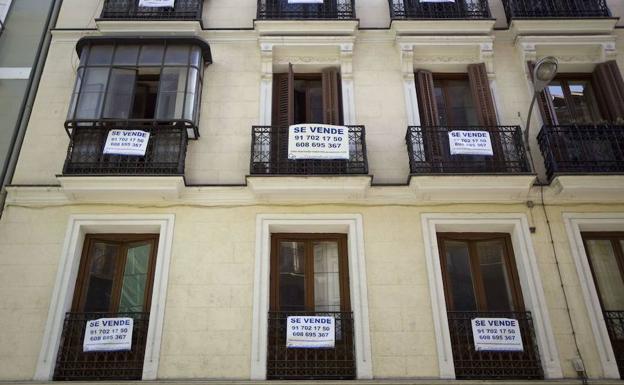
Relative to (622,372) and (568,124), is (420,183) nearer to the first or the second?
(568,124)

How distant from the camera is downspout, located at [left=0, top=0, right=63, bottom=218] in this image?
933cm

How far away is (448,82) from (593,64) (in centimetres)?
266

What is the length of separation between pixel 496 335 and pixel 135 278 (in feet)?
17.3

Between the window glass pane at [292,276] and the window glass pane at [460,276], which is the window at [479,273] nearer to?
the window glass pane at [460,276]

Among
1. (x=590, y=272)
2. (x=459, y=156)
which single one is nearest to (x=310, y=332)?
(x=459, y=156)

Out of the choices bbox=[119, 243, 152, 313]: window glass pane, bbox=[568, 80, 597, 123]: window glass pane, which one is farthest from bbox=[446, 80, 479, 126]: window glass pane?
bbox=[119, 243, 152, 313]: window glass pane

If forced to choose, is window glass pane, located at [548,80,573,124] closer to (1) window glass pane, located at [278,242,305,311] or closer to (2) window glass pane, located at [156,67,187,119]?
(1) window glass pane, located at [278,242,305,311]

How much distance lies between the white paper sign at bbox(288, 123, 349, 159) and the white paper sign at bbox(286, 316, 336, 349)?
2.55m

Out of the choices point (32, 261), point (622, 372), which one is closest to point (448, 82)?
point (622, 372)

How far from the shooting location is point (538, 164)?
9.37 metres

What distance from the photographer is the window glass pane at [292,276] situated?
8453mm

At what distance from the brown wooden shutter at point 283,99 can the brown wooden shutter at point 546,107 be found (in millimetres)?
4295

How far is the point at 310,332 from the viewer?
791cm

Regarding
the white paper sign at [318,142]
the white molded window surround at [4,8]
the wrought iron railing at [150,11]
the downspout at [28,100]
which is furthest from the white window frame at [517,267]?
the white molded window surround at [4,8]
